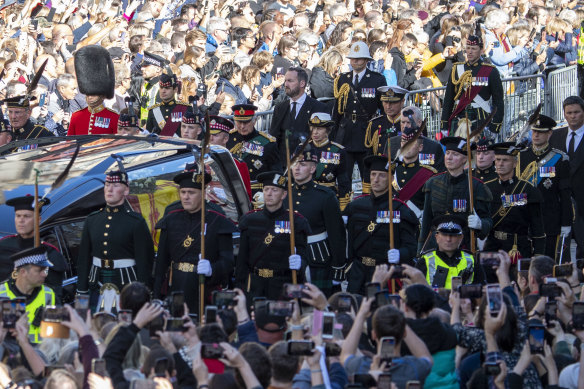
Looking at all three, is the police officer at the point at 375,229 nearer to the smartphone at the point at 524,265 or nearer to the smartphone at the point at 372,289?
the smartphone at the point at 524,265

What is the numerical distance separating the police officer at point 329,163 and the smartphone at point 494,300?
6.47 m

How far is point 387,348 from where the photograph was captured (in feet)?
25.5

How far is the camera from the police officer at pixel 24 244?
11391mm

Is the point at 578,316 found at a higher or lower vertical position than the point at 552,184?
lower

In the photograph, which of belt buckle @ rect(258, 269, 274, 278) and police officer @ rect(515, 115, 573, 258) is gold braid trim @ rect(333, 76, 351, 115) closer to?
police officer @ rect(515, 115, 573, 258)

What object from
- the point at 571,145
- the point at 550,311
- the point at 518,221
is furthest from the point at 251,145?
the point at 550,311

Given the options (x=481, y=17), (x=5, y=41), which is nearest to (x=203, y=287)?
(x=5, y=41)

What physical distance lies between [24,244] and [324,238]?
9.65ft

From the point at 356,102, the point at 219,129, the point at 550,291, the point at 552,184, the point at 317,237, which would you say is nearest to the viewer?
the point at 550,291

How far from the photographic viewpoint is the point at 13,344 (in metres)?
8.37

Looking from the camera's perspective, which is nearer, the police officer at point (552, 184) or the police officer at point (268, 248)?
the police officer at point (268, 248)

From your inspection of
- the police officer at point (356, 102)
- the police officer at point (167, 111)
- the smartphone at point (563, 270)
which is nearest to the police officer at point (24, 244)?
the smartphone at point (563, 270)

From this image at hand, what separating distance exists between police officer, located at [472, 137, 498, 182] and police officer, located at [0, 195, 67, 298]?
451 cm

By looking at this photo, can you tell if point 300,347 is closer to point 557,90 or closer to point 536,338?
point 536,338
